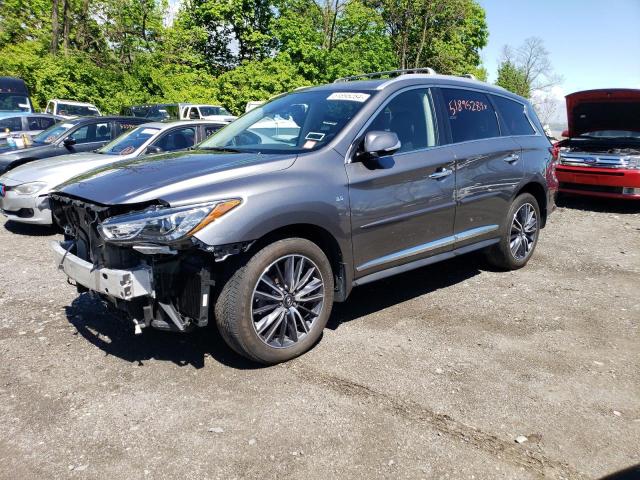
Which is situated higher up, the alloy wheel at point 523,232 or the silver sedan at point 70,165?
the silver sedan at point 70,165

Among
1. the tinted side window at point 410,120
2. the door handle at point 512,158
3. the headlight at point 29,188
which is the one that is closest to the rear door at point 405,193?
the tinted side window at point 410,120

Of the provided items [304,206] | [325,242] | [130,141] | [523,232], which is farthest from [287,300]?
[130,141]

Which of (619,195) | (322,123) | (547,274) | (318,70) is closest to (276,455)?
(322,123)

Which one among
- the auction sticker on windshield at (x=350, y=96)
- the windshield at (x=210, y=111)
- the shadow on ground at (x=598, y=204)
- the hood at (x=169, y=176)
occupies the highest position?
the windshield at (x=210, y=111)

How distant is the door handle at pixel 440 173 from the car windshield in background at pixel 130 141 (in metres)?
4.76

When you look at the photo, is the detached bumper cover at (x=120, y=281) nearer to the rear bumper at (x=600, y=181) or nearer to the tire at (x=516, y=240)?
the tire at (x=516, y=240)

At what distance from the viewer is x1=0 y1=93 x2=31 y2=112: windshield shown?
1647cm

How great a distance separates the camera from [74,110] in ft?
63.8

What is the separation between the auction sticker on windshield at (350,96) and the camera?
4.24 m

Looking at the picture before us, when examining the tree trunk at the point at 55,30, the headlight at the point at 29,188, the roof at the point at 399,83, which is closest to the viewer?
the roof at the point at 399,83

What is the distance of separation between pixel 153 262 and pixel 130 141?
5284 millimetres

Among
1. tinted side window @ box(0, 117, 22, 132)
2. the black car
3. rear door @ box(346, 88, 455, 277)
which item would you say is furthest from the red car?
tinted side window @ box(0, 117, 22, 132)

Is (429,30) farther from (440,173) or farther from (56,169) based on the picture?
(440,173)

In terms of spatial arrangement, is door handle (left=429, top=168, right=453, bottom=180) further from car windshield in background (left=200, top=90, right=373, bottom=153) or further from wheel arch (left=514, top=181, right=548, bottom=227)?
wheel arch (left=514, top=181, right=548, bottom=227)
